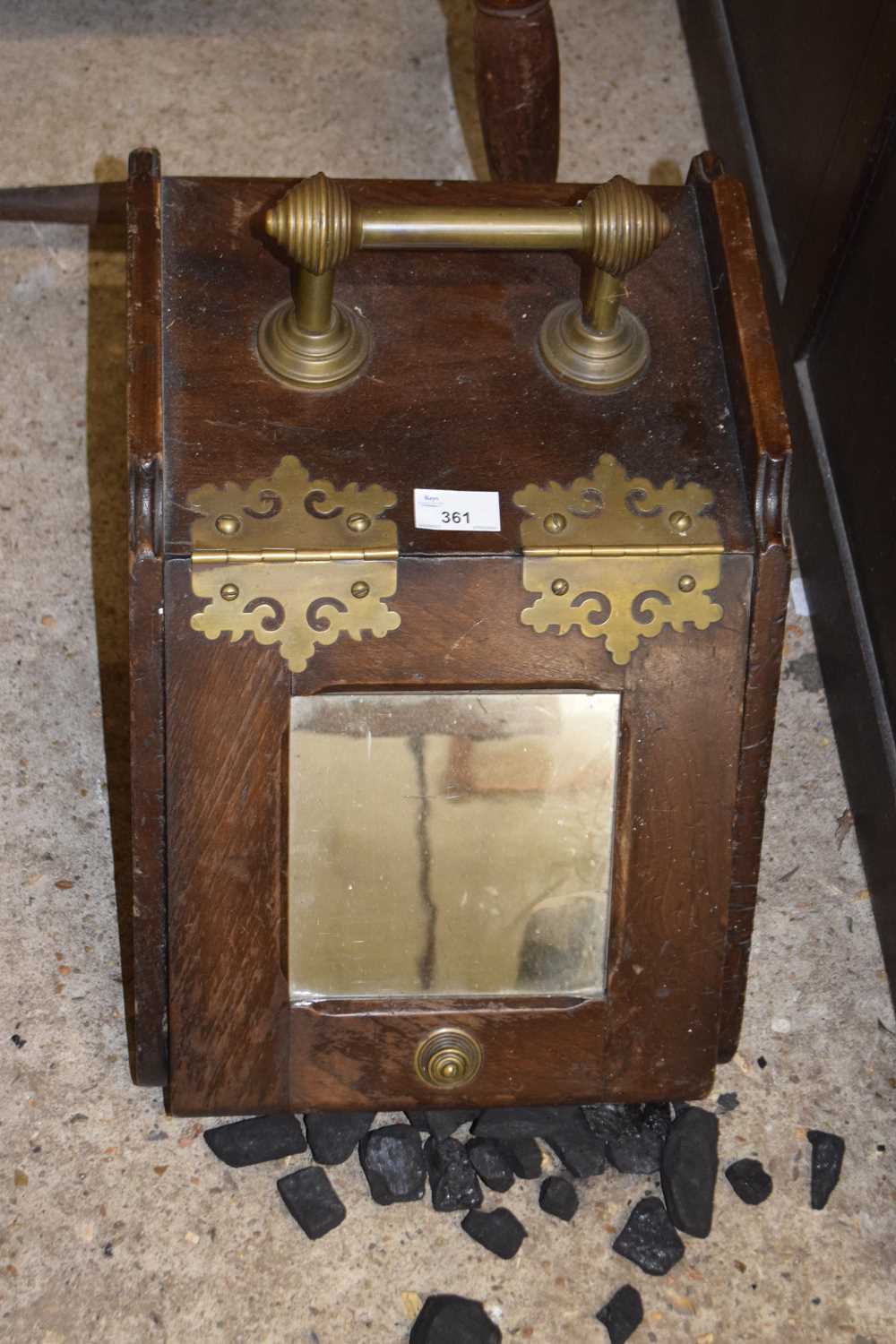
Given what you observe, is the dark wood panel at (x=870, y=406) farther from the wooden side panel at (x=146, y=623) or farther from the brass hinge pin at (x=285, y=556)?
the wooden side panel at (x=146, y=623)

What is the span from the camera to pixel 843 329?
79.6 inches

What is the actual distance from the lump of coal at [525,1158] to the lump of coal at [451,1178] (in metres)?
0.04

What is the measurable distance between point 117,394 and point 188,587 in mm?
751

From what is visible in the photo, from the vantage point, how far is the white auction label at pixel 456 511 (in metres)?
1.56

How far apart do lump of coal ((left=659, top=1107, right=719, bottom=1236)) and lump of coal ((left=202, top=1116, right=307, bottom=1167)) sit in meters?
0.36

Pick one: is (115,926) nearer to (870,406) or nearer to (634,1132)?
(634,1132)

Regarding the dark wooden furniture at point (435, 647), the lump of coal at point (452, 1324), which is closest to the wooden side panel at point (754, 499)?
the dark wooden furniture at point (435, 647)

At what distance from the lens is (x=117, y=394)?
87.2 inches

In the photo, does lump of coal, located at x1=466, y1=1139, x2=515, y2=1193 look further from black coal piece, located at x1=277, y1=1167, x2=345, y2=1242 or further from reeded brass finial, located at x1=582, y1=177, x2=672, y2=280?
reeded brass finial, located at x1=582, y1=177, x2=672, y2=280

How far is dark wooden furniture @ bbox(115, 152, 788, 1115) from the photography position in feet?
5.13

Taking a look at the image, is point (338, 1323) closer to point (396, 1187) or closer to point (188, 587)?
point (396, 1187)

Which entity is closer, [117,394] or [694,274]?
[694,274]

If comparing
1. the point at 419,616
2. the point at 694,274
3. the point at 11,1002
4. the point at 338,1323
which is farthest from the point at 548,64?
the point at 338,1323

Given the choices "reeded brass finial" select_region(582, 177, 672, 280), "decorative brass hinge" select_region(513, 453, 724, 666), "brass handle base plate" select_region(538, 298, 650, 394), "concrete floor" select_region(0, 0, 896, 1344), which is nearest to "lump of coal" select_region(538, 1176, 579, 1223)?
"concrete floor" select_region(0, 0, 896, 1344)
